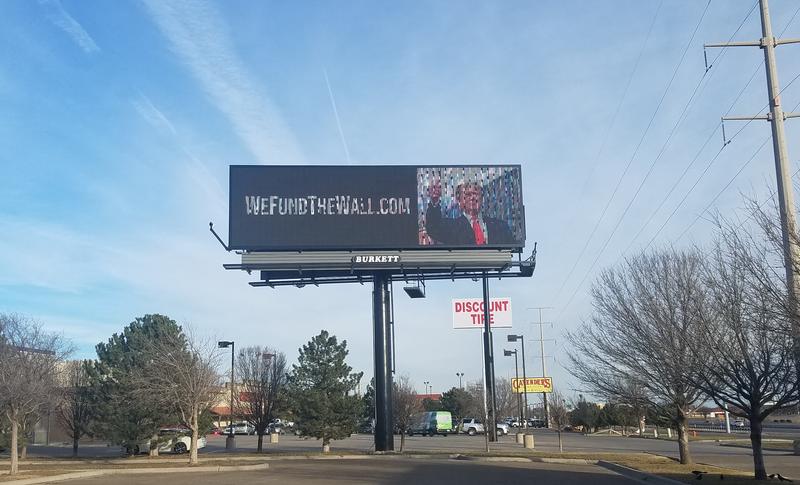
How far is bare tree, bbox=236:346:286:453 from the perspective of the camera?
40.7 meters

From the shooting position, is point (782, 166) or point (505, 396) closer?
point (782, 166)

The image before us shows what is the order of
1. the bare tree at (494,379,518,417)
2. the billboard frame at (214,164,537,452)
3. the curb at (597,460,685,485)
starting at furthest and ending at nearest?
1. the bare tree at (494,379,518,417)
2. the billboard frame at (214,164,537,452)
3. the curb at (597,460,685,485)

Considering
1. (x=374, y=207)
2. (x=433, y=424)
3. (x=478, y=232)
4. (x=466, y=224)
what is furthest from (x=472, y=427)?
(x=374, y=207)

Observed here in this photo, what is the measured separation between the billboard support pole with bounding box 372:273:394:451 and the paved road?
17.0 feet

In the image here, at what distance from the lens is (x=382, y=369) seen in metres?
35.5

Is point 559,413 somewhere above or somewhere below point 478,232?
below

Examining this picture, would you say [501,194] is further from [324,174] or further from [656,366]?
[656,366]

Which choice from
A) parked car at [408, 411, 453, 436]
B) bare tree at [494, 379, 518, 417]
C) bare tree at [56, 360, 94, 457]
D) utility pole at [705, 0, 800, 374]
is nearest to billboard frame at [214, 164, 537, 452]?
bare tree at [56, 360, 94, 457]

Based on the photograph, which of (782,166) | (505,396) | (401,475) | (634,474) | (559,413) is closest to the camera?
(782,166)

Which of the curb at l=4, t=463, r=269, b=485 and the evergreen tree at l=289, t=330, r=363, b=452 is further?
the evergreen tree at l=289, t=330, r=363, b=452

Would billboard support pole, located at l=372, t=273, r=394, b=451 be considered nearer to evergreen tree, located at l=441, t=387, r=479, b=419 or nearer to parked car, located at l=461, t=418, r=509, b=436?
parked car, located at l=461, t=418, r=509, b=436

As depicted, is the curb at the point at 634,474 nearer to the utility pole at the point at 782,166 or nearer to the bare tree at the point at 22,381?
the utility pole at the point at 782,166

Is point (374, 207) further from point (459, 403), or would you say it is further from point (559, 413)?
Answer: point (459, 403)

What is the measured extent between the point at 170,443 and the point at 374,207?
54.8ft
